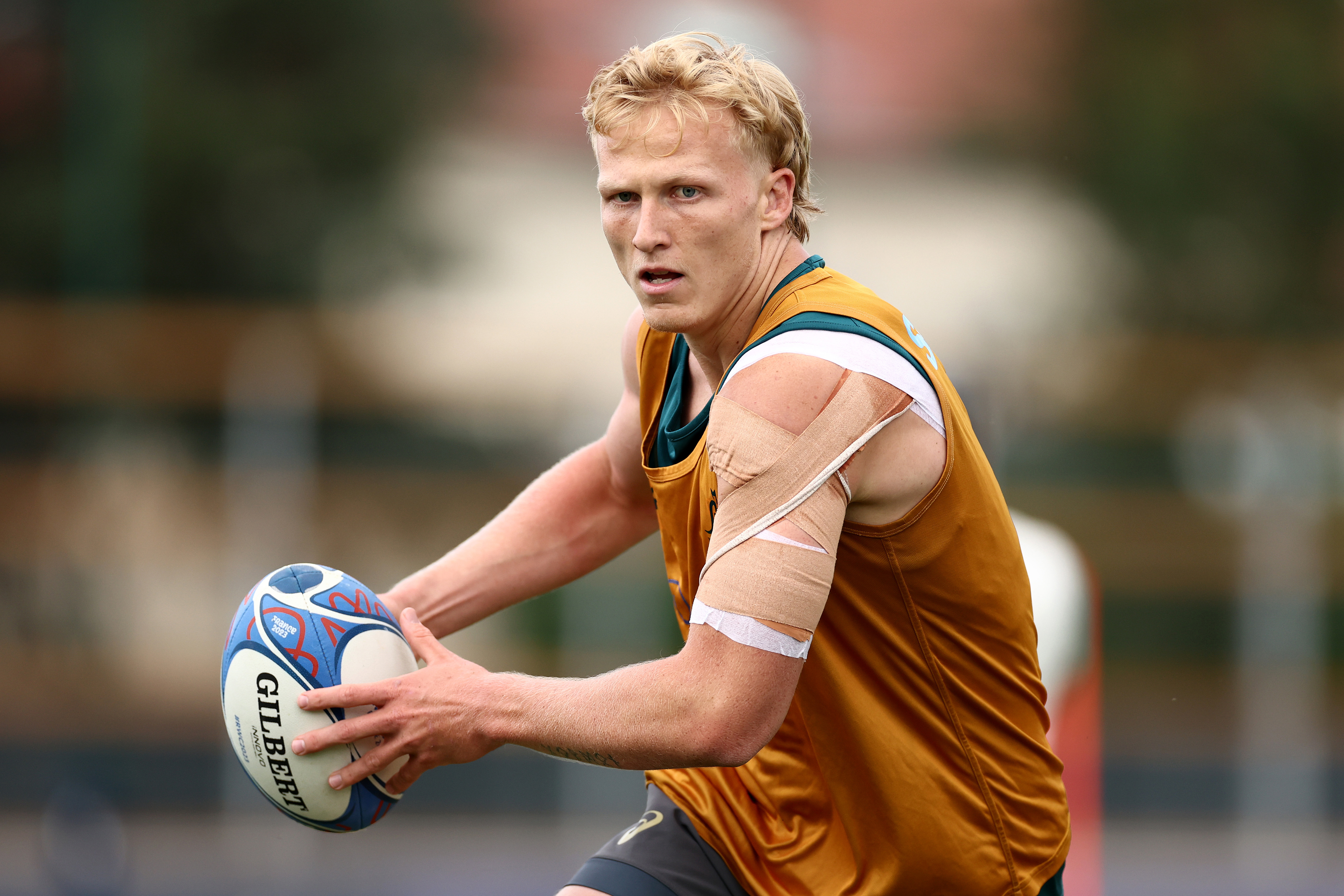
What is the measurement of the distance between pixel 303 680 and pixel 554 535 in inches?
36.1

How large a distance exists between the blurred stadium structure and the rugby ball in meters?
3.57

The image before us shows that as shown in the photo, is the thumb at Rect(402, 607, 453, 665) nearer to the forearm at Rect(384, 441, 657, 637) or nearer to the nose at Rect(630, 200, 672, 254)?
the forearm at Rect(384, 441, 657, 637)

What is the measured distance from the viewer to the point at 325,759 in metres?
2.94

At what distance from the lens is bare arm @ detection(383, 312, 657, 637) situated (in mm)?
3549

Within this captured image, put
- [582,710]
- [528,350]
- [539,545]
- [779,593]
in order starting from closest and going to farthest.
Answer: [779,593] → [582,710] → [539,545] → [528,350]

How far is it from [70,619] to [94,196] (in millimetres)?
3031

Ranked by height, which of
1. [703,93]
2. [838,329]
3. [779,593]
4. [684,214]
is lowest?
[779,593]

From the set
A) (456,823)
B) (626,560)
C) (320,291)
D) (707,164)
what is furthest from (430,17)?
(707,164)

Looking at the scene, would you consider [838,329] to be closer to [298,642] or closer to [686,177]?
[686,177]

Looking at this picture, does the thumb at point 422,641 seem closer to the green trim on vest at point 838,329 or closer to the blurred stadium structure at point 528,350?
the green trim on vest at point 838,329

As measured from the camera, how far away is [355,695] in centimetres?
280

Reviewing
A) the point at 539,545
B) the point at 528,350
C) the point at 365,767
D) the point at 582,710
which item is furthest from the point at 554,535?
the point at 528,350

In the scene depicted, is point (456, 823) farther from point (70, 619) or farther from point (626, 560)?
point (70, 619)

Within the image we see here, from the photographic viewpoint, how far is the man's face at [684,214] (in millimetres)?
2807
